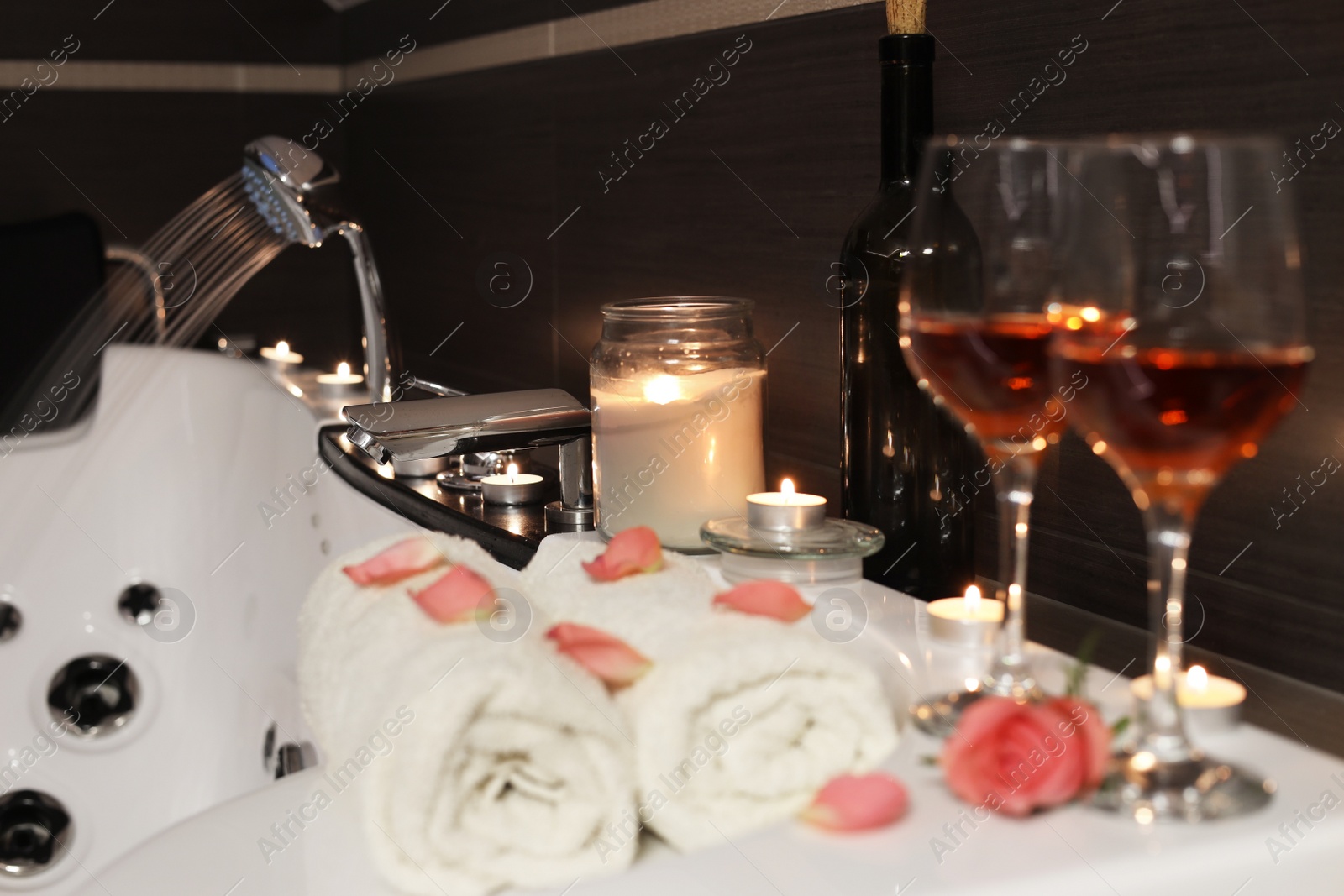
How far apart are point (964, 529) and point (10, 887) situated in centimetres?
110

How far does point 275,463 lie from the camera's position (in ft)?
4.87

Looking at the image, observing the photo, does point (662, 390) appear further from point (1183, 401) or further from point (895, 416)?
point (1183, 401)

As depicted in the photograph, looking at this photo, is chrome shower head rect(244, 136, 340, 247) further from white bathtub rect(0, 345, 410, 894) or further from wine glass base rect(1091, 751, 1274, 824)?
wine glass base rect(1091, 751, 1274, 824)

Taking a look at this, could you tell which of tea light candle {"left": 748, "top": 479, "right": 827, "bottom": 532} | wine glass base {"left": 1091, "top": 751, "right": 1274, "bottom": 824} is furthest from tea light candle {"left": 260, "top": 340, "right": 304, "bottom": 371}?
wine glass base {"left": 1091, "top": 751, "right": 1274, "bottom": 824}

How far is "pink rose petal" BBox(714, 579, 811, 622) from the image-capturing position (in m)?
0.52

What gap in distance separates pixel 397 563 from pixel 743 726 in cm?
18

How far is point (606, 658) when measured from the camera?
0.47 meters

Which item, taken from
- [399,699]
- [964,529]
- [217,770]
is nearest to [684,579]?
[399,699]

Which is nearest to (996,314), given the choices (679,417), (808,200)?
(679,417)

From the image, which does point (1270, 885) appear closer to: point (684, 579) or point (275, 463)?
point (684, 579)

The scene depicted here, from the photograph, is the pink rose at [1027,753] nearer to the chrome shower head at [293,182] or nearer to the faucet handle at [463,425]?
the faucet handle at [463,425]

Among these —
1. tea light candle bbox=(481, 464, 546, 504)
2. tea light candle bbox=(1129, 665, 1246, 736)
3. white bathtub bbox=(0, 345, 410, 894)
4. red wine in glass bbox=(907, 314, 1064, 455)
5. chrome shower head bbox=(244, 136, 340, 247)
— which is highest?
chrome shower head bbox=(244, 136, 340, 247)

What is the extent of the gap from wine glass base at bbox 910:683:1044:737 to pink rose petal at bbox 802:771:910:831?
0.08m

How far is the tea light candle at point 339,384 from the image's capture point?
5.08 feet
